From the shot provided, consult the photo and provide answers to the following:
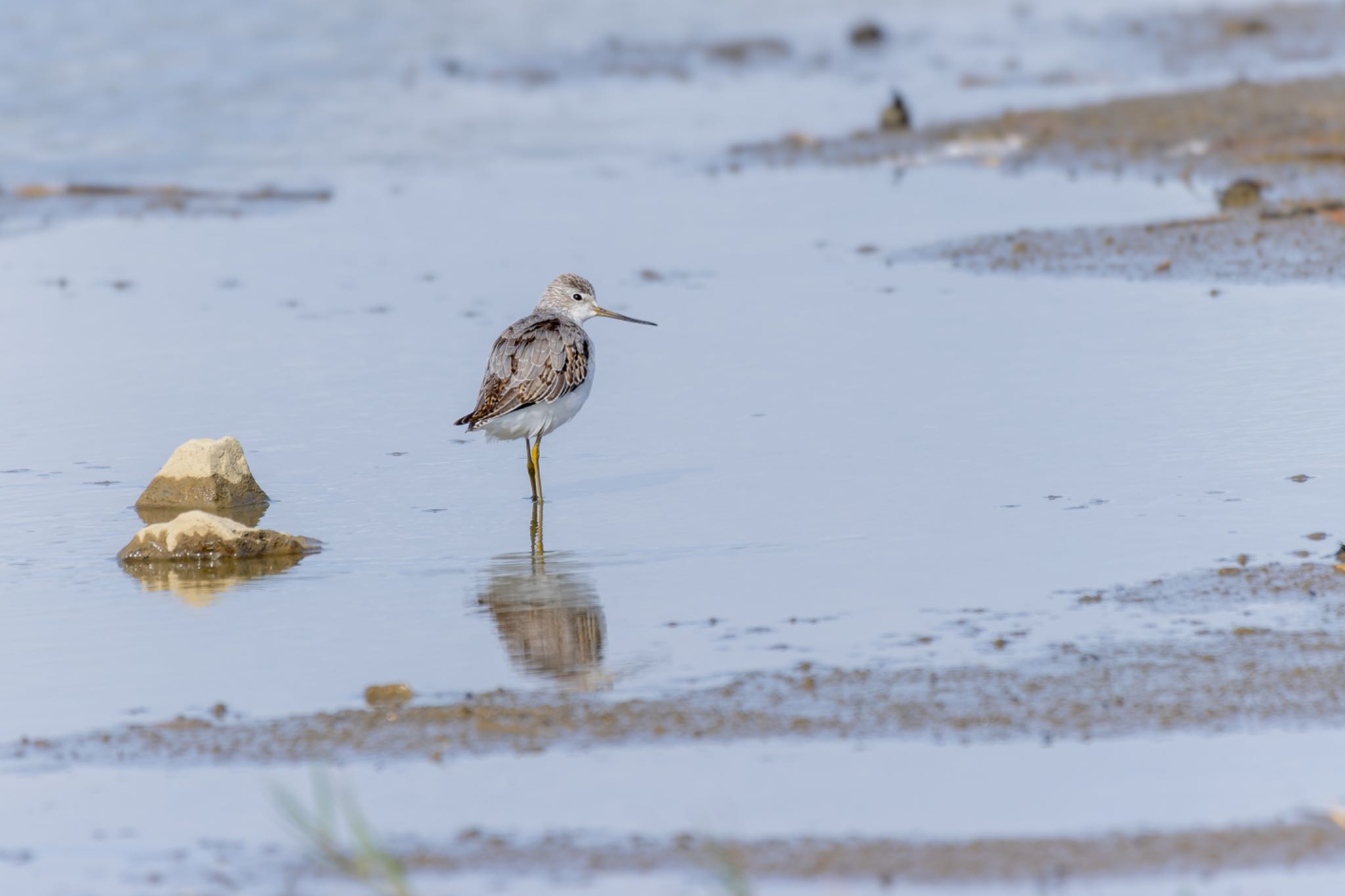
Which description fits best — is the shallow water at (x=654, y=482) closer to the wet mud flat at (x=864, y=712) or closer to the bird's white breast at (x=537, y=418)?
the wet mud flat at (x=864, y=712)

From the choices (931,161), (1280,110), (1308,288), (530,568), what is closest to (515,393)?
(530,568)

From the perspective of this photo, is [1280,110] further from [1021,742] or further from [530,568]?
[1021,742]

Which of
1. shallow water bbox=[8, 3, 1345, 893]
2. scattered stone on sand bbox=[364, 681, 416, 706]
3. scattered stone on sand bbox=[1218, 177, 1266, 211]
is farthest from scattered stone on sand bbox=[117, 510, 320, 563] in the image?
scattered stone on sand bbox=[1218, 177, 1266, 211]

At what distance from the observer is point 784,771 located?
5.13 meters

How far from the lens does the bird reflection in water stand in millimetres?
6023

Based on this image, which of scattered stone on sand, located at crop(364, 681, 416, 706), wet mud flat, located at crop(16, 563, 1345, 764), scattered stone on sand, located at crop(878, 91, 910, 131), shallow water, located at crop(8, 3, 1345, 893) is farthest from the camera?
scattered stone on sand, located at crop(878, 91, 910, 131)

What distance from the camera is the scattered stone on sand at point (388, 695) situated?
5727 millimetres

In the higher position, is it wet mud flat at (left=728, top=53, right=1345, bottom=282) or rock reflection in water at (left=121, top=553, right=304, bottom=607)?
wet mud flat at (left=728, top=53, right=1345, bottom=282)

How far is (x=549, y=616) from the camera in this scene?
6582 millimetres

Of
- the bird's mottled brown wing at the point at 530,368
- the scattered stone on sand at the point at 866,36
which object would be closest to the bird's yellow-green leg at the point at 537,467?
the bird's mottled brown wing at the point at 530,368

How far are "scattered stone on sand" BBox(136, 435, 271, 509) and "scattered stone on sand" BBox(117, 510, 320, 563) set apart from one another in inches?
30.0

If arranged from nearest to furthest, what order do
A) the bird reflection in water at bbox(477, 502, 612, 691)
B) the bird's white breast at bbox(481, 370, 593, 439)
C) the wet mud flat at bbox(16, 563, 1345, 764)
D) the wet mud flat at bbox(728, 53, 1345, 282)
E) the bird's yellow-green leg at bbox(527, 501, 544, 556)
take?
the wet mud flat at bbox(16, 563, 1345, 764)
the bird reflection in water at bbox(477, 502, 612, 691)
the bird's yellow-green leg at bbox(527, 501, 544, 556)
the bird's white breast at bbox(481, 370, 593, 439)
the wet mud flat at bbox(728, 53, 1345, 282)

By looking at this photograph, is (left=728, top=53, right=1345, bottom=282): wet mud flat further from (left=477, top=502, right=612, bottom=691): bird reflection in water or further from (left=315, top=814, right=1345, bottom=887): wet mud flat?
(left=315, top=814, right=1345, bottom=887): wet mud flat

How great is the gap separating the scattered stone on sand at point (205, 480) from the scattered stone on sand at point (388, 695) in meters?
2.63
